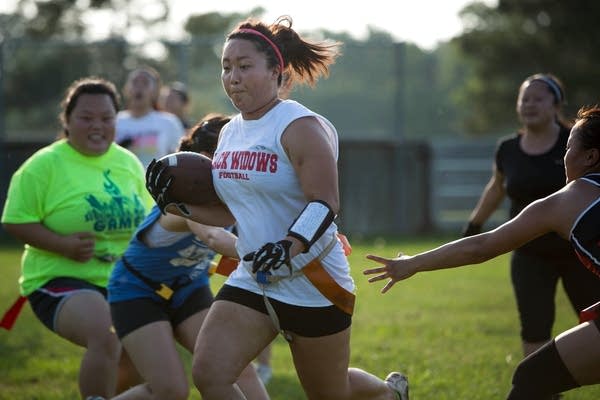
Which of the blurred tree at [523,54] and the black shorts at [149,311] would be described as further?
the blurred tree at [523,54]

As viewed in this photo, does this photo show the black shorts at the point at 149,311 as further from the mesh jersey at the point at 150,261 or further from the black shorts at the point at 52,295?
the black shorts at the point at 52,295

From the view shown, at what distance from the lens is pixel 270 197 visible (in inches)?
184

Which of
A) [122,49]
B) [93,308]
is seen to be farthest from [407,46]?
[93,308]

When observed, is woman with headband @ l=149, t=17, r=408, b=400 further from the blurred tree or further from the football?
the blurred tree

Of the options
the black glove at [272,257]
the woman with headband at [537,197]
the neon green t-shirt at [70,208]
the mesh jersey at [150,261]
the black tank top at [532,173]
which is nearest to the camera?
the black glove at [272,257]

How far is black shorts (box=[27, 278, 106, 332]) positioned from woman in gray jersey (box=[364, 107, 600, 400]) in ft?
7.41

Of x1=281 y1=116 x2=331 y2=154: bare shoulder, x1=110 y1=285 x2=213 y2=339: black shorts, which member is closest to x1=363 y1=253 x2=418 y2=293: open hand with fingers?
x1=281 y1=116 x2=331 y2=154: bare shoulder

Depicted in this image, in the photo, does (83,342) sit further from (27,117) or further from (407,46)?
(407,46)

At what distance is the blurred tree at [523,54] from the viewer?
117 feet

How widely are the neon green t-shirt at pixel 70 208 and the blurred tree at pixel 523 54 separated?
27044 millimetres

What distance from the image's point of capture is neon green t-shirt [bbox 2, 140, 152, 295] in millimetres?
6344

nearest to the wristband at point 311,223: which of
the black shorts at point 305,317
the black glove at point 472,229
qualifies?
the black shorts at point 305,317

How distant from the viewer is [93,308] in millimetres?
6062

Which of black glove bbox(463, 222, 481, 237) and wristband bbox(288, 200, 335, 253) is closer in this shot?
wristband bbox(288, 200, 335, 253)
